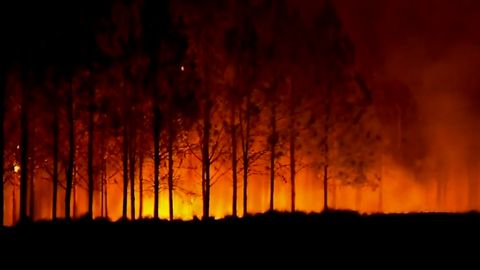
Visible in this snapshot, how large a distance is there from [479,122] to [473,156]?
1.90m

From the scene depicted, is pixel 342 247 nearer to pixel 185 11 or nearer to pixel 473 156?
pixel 185 11

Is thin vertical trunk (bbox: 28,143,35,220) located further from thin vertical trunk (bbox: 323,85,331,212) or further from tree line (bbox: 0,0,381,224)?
thin vertical trunk (bbox: 323,85,331,212)

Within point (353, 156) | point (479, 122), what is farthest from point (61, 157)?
point (479, 122)

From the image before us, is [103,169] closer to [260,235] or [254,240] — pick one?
[260,235]

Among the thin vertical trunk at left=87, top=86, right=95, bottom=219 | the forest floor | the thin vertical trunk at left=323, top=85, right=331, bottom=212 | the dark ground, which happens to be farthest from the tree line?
the dark ground

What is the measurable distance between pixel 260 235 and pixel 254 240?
618mm

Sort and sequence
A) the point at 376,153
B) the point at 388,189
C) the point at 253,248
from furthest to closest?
the point at 388,189 < the point at 376,153 < the point at 253,248

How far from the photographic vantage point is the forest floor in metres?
14.4

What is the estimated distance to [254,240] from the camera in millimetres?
15125

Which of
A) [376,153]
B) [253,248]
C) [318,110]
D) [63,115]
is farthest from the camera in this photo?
[376,153]

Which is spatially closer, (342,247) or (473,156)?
(342,247)

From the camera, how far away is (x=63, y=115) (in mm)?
25109

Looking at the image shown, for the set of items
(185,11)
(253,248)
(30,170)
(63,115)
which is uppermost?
(185,11)

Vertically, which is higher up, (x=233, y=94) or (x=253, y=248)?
(x=233, y=94)
